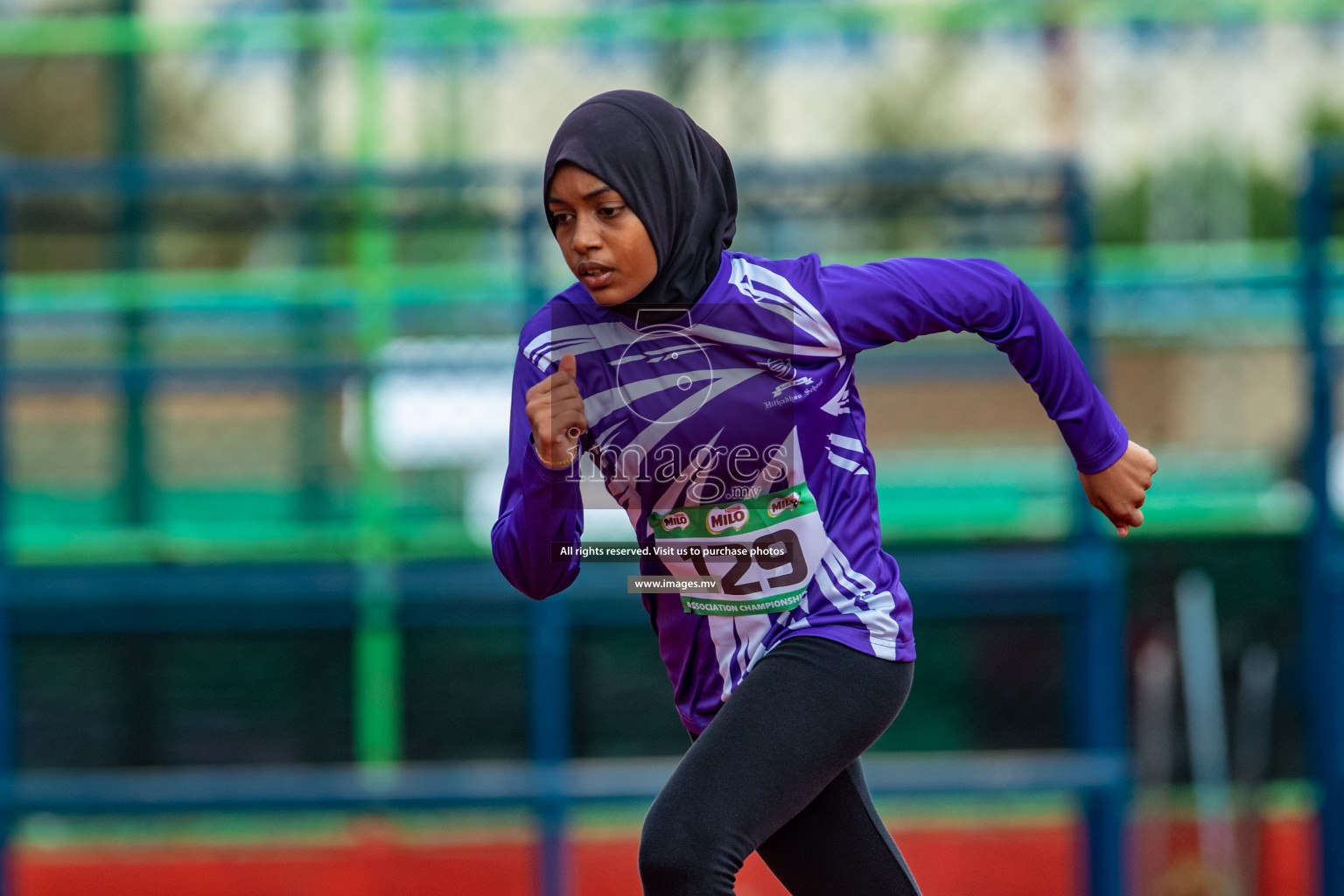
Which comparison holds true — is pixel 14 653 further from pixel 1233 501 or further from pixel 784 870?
pixel 1233 501

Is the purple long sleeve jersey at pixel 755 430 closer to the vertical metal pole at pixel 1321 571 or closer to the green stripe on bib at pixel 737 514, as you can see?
the green stripe on bib at pixel 737 514

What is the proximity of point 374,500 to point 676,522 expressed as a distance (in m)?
3.00

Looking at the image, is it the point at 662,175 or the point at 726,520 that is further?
the point at 726,520

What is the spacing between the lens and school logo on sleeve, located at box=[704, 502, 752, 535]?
2340mm

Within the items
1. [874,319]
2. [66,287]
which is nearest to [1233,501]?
[874,319]

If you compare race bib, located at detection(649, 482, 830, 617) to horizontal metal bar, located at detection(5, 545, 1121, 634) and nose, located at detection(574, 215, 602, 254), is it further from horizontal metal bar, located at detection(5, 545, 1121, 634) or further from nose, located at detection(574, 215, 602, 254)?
horizontal metal bar, located at detection(5, 545, 1121, 634)

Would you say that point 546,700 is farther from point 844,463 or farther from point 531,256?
point 844,463

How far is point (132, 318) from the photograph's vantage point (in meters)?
5.23

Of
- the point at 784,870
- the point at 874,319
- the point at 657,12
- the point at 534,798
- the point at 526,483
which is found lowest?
the point at 534,798

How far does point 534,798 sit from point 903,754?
136 cm

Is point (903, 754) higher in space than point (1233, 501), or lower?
lower

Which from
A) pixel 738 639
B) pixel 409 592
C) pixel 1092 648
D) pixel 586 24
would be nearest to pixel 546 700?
pixel 409 592

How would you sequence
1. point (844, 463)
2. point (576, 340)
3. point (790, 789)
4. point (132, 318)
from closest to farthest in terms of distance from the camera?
point (790, 789) < point (576, 340) < point (844, 463) < point (132, 318)

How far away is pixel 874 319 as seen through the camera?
236 centimetres
